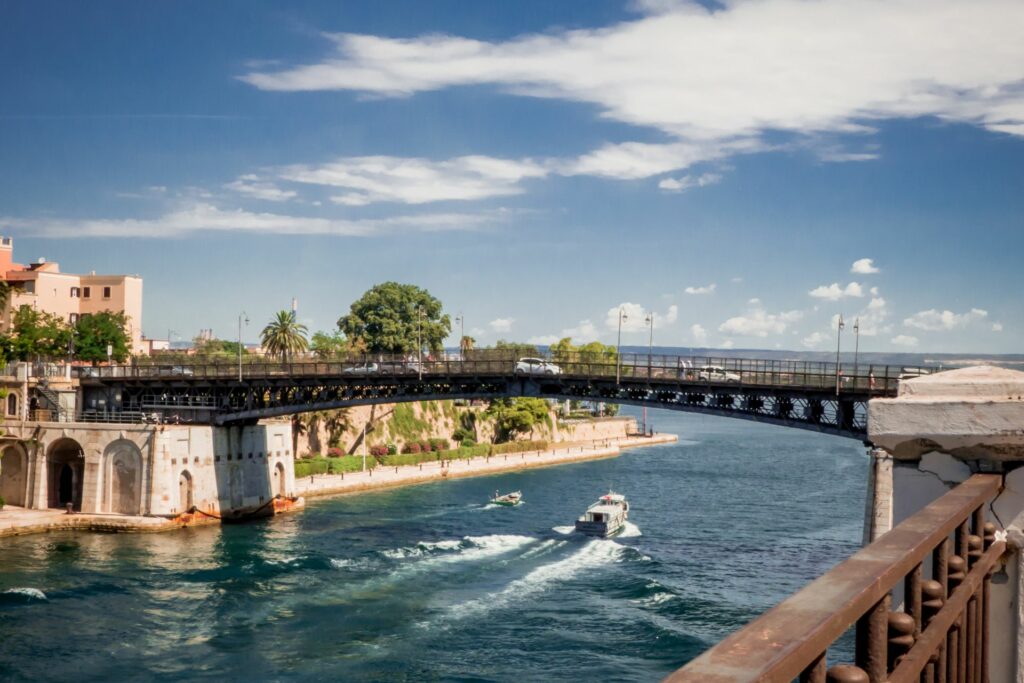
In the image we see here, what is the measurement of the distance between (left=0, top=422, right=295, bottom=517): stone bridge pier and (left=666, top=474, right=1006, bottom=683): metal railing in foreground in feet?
204

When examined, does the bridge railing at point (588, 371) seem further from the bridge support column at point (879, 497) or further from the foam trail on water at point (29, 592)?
the foam trail on water at point (29, 592)

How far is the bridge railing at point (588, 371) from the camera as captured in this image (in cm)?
5134

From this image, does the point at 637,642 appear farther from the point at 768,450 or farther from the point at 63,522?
the point at 768,450

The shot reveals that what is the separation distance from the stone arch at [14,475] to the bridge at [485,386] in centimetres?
589

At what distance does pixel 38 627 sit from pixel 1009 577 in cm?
4165

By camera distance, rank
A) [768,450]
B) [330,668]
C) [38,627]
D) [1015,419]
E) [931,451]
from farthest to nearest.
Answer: [768,450], [38,627], [330,668], [931,451], [1015,419]

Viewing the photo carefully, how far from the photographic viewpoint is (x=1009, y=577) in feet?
18.5

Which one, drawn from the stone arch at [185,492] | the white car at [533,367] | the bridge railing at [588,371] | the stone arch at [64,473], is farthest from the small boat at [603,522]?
the stone arch at [64,473]

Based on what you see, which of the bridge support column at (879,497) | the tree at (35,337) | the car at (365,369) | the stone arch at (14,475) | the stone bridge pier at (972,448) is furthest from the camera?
the tree at (35,337)

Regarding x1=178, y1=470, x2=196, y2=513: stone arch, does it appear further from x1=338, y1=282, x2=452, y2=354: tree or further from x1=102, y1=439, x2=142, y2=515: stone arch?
x1=338, y1=282, x2=452, y2=354: tree

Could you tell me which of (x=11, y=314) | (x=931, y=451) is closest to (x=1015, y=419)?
(x=931, y=451)

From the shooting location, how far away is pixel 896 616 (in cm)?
368

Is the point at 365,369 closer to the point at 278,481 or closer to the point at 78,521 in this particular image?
the point at 278,481

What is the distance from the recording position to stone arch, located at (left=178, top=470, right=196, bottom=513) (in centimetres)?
6341
